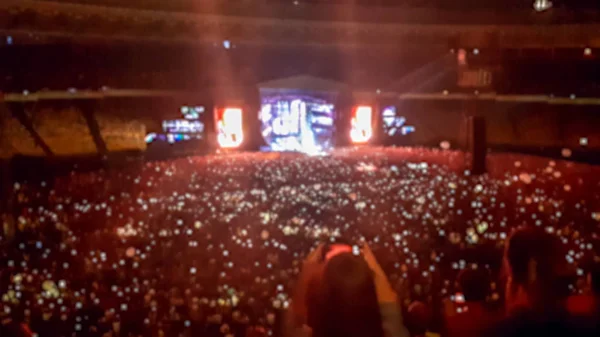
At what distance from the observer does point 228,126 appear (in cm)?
557

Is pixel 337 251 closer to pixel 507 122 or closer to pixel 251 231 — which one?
pixel 251 231

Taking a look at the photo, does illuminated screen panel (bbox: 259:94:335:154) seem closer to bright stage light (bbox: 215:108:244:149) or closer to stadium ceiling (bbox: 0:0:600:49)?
bright stage light (bbox: 215:108:244:149)

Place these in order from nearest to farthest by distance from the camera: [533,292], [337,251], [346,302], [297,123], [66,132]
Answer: [346,302] < [533,292] < [337,251] < [66,132] < [297,123]

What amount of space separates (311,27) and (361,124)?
4.31ft

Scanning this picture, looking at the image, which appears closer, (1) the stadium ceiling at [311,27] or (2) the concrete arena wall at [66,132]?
(2) the concrete arena wall at [66,132]

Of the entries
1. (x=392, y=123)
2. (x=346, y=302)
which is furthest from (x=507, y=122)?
(x=346, y=302)

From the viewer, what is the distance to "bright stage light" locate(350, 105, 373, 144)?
599 cm

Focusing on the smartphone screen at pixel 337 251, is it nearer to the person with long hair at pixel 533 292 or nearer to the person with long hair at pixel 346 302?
the person with long hair at pixel 346 302

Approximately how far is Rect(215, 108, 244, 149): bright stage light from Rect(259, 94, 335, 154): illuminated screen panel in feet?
0.89

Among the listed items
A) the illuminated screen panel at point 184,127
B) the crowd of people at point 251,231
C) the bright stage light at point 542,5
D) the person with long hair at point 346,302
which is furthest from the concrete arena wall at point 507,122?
the person with long hair at point 346,302

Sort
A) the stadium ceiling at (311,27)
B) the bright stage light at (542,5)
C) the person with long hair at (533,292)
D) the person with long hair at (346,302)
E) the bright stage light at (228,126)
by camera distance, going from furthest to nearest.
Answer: the bright stage light at (542,5) → the bright stage light at (228,126) → the stadium ceiling at (311,27) → the person with long hair at (346,302) → the person with long hair at (533,292)

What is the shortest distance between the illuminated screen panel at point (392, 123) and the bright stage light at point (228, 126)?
5.53ft

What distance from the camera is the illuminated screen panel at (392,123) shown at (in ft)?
20.3

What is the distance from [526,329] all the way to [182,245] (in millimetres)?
3744
